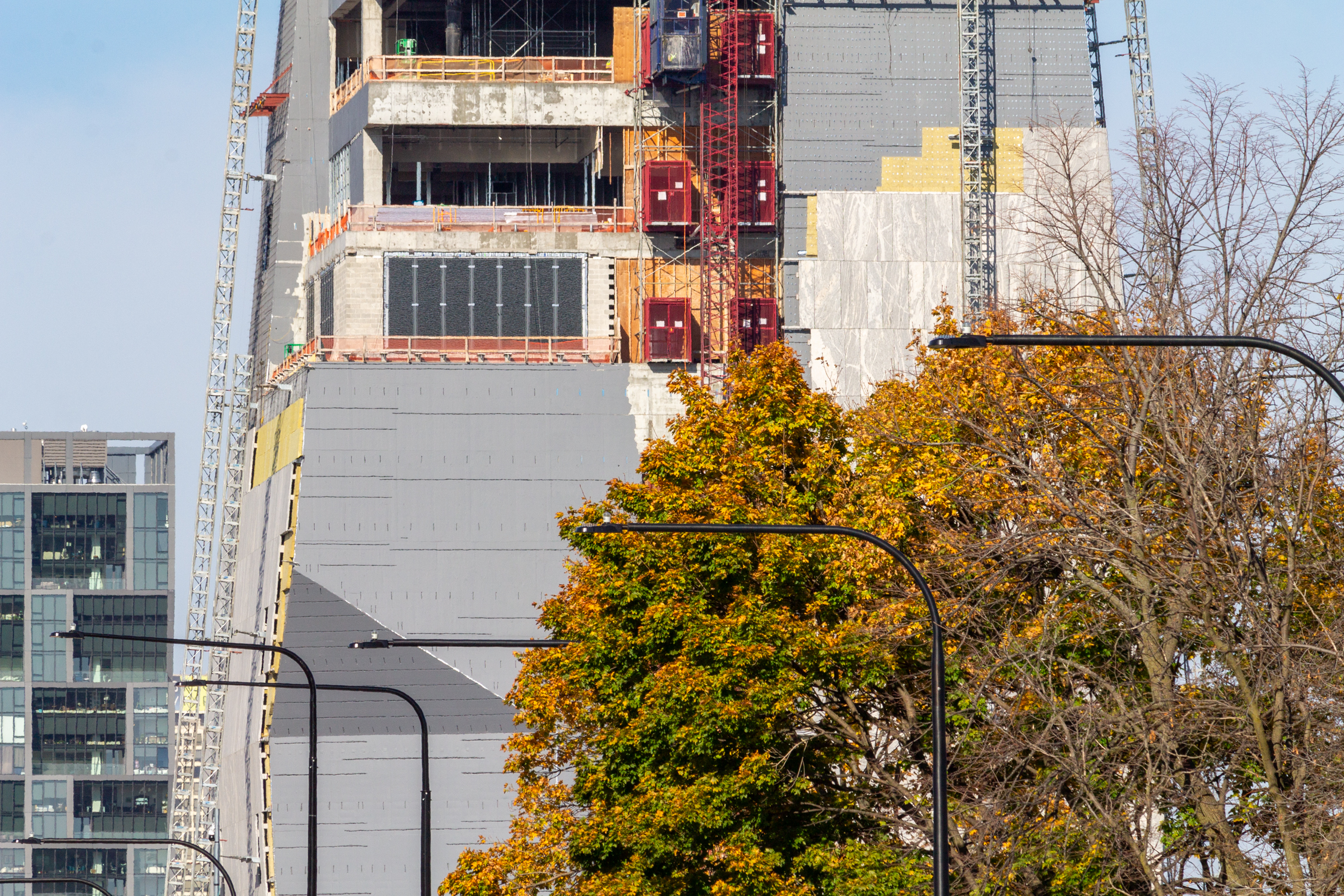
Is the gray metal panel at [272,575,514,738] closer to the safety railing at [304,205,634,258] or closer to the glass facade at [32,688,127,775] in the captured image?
the safety railing at [304,205,634,258]

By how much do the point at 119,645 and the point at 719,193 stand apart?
126 m

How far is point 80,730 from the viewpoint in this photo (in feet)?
632

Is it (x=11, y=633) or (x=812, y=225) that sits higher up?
Answer: (x=812, y=225)

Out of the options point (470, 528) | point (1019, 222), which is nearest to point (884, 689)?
point (470, 528)

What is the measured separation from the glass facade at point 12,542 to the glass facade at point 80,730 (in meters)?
11.6

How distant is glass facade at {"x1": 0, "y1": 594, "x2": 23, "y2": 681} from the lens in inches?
7613

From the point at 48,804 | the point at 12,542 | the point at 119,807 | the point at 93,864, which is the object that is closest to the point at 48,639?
the point at 12,542

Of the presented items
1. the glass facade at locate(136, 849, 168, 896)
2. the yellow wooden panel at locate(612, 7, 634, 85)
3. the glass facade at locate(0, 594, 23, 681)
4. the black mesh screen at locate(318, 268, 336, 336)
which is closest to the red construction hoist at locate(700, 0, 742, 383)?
the yellow wooden panel at locate(612, 7, 634, 85)

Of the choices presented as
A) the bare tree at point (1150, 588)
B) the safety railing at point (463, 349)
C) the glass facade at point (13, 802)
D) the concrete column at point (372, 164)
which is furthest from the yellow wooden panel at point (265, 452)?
the glass facade at point (13, 802)

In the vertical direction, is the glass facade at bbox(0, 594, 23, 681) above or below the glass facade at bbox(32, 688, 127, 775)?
above

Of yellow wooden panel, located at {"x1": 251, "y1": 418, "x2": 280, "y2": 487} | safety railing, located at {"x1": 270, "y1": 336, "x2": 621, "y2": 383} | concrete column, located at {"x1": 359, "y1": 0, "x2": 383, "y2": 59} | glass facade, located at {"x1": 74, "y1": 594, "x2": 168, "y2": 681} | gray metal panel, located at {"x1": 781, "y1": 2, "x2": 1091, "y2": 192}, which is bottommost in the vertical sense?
glass facade, located at {"x1": 74, "y1": 594, "x2": 168, "y2": 681}

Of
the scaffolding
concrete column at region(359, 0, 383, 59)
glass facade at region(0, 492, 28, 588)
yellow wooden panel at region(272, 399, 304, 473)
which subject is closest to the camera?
yellow wooden panel at region(272, 399, 304, 473)

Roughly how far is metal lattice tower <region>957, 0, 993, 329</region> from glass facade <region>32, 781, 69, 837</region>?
131474mm

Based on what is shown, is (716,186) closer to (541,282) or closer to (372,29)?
(541,282)
